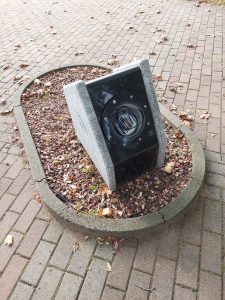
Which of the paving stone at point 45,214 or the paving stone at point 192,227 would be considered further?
the paving stone at point 45,214

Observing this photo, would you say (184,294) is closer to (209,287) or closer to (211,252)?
(209,287)

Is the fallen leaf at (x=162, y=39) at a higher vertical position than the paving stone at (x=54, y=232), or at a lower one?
lower

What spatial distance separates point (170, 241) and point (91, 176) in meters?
1.18

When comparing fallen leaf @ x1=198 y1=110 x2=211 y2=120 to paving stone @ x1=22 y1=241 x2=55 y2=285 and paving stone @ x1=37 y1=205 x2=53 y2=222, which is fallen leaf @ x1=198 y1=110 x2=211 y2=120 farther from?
paving stone @ x1=22 y1=241 x2=55 y2=285

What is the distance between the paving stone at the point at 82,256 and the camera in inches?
115

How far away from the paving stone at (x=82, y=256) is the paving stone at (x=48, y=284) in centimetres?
14

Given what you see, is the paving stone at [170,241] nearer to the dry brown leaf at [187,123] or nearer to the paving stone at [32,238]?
the paving stone at [32,238]

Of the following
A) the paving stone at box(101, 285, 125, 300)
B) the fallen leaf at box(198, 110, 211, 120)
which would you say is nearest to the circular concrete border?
the paving stone at box(101, 285, 125, 300)

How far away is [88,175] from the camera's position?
12.1 ft

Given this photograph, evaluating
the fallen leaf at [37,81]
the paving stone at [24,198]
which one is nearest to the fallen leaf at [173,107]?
the fallen leaf at [37,81]

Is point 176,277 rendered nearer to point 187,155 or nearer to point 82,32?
point 187,155

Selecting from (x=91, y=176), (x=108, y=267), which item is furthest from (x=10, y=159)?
(x=108, y=267)

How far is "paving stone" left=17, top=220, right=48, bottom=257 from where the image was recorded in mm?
3090

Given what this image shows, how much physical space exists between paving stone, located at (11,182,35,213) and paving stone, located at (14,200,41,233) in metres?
A: 0.06
